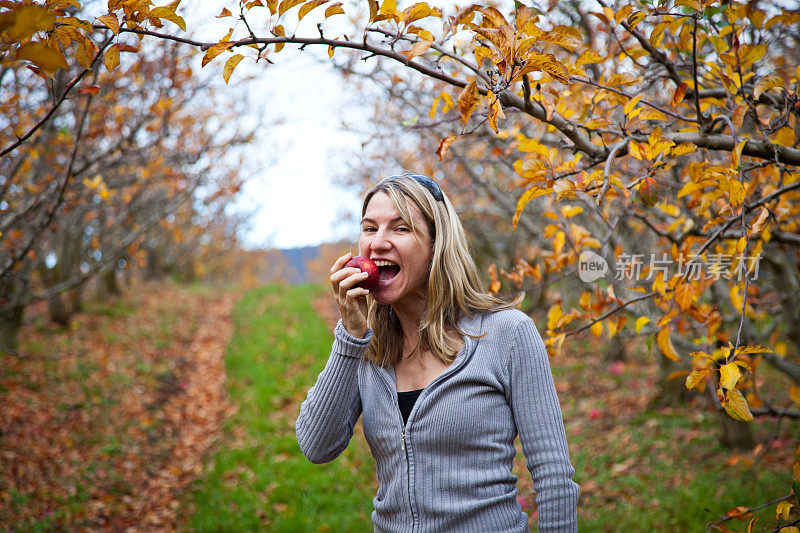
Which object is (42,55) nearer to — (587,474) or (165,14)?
(165,14)

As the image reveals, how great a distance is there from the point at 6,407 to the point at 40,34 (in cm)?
587

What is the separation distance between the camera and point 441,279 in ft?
6.17

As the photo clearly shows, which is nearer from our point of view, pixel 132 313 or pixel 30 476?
pixel 30 476

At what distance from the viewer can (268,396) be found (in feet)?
26.5

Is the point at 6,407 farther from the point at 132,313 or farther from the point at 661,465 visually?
the point at 661,465

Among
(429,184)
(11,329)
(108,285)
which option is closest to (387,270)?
(429,184)

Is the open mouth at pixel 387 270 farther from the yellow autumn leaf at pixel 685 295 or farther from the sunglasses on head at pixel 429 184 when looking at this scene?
the yellow autumn leaf at pixel 685 295

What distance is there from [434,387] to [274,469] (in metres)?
4.88

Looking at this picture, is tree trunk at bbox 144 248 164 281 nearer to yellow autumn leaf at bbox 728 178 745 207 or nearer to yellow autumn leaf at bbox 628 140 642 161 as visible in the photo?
yellow autumn leaf at bbox 628 140 642 161

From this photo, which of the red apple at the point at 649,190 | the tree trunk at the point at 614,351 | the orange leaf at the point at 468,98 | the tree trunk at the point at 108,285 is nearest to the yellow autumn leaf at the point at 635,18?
the red apple at the point at 649,190

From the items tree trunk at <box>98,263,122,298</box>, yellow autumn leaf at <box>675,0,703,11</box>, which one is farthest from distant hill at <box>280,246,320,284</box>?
yellow autumn leaf at <box>675,0,703,11</box>

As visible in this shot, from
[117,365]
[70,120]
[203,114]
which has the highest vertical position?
[203,114]

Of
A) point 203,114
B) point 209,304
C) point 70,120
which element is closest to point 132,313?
point 209,304

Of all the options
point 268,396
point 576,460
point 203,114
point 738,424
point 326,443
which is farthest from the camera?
point 203,114
